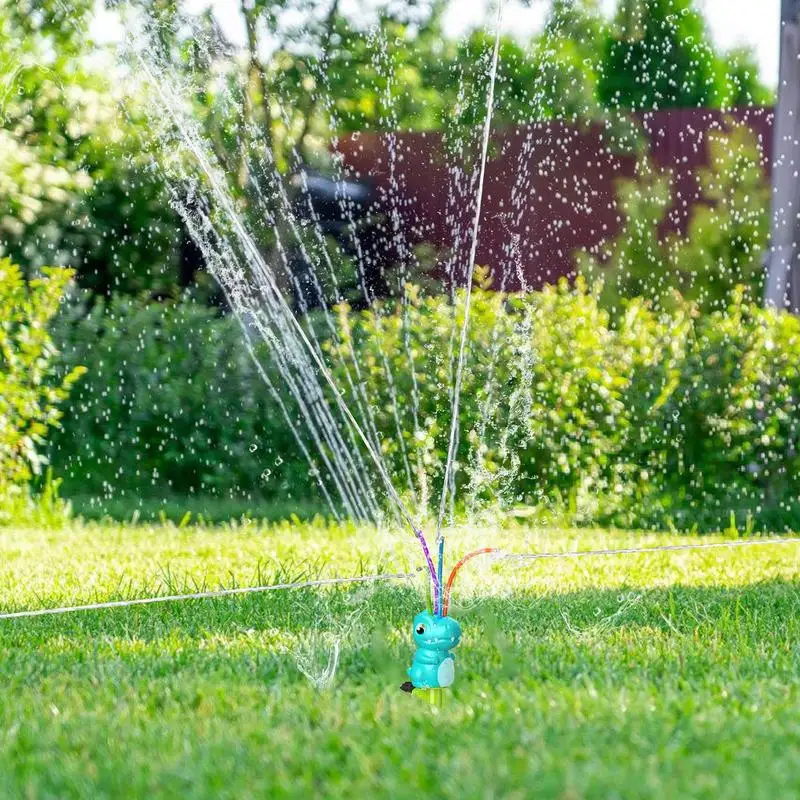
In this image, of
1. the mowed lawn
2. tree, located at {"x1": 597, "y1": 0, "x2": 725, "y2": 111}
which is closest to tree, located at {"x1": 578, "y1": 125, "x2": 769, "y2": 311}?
tree, located at {"x1": 597, "y1": 0, "x2": 725, "y2": 111}

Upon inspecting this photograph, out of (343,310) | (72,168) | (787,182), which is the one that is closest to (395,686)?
(343,310)

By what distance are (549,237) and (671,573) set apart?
908cm

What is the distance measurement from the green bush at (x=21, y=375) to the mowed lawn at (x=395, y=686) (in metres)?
1.85

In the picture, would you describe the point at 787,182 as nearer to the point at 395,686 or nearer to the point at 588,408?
the point at 588,408

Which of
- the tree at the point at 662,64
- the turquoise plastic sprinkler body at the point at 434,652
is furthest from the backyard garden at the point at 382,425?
the tree at the point at 662,64

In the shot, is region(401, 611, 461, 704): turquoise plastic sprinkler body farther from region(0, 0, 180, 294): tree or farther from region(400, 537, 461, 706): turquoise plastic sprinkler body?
region(0, 0, 180, 294): tree

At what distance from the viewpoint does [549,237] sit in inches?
549

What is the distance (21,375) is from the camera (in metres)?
7.16

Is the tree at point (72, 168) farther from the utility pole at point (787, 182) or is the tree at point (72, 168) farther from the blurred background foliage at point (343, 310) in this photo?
the utility pole at point (787, 182)

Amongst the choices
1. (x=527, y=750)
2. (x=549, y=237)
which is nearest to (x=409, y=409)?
(x=527, y=750)

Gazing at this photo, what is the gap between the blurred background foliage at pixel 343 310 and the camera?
7.01 metres

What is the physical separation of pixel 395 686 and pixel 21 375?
15.1 ft

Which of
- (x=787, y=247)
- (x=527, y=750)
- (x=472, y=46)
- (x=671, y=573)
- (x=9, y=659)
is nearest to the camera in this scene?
(x=527, y=750)

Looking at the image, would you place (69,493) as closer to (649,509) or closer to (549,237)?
(649,509)
